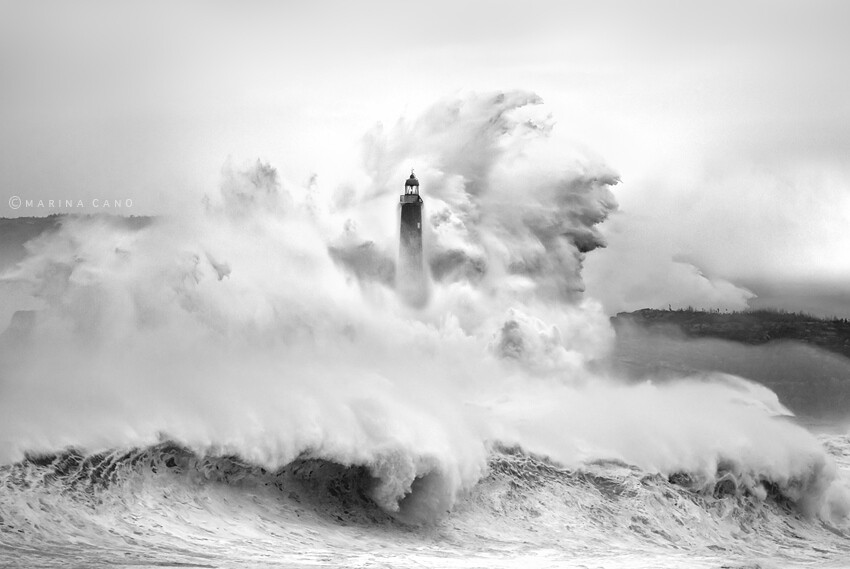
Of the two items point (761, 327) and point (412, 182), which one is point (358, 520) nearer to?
point (412, 182)

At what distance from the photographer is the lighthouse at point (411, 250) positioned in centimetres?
4106

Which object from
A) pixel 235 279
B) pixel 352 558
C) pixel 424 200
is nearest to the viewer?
pixel 352 558

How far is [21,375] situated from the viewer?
2873 cm

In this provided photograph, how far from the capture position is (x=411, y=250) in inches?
1638

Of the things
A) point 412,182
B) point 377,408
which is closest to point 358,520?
point 377,408

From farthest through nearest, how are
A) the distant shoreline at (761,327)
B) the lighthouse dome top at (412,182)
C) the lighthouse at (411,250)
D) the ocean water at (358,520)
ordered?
the distant shoreline at (761,327) → the lighthouse at (411,250) → the lighthouse dome top at (412,182) → the ocean water at (358,520)

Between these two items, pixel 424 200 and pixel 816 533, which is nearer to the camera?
pixel 816 533

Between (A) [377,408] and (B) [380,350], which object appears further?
(B) [380,350]

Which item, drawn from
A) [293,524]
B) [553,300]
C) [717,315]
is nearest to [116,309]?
[293,524]

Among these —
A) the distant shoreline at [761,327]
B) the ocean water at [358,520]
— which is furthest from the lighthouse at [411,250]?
the distant shoreline at [761,327]

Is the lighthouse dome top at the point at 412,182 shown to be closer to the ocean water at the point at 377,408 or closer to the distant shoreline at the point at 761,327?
the ocean water at the point at 377,408

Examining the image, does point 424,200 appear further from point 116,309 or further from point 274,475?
point 274,475

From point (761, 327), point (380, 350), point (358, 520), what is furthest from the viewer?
point (761, 327)

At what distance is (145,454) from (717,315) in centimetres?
4644
